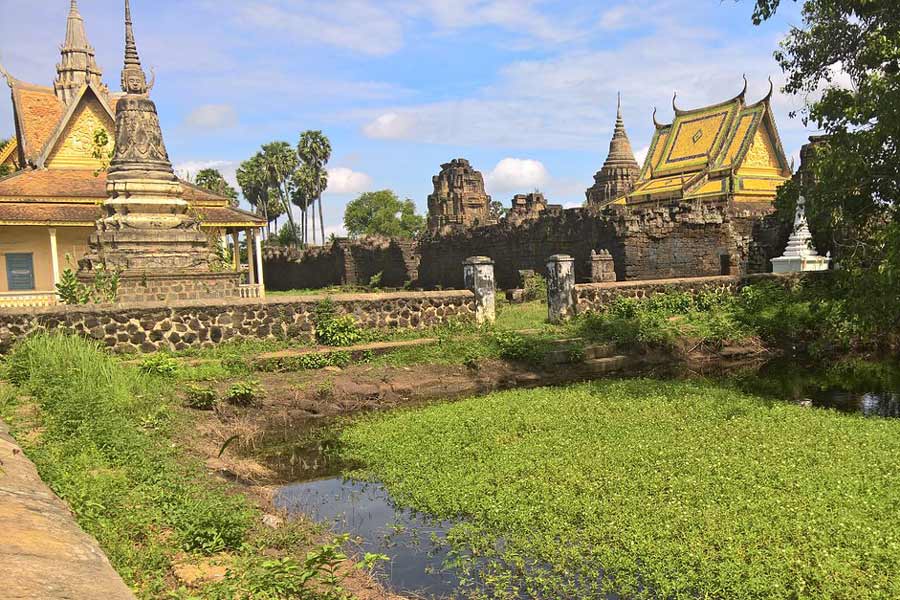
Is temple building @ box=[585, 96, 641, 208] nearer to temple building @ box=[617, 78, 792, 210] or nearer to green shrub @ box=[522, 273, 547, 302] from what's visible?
temple building @ box=[617, 78, 792, 210]

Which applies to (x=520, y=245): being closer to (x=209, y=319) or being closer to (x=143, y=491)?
(x=209, y=319)

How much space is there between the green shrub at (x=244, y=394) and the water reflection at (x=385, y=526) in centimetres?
265

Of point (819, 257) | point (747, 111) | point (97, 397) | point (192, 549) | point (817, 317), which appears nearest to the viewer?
point (192, 549)

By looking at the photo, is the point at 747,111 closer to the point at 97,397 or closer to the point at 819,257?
the point at 819,257

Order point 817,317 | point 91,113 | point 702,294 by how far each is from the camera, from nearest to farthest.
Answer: point 817,317 → point 702,294 → point 91,113

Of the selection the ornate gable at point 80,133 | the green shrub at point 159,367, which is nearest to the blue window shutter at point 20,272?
the ornate gable at point 80,133

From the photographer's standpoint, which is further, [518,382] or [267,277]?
[267,277]

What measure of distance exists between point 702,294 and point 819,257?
672 cm

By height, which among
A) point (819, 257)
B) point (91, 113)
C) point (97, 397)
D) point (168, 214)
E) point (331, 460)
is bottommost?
point (331, 460)

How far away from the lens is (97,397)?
7184 mm

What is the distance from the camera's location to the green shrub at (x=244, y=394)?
29.3 feet

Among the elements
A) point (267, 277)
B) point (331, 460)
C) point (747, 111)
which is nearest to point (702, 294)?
point (331, 460)

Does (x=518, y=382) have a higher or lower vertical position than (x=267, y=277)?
lower

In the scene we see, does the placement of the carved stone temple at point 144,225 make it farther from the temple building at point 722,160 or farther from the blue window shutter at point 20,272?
the temple building at point 722,160
